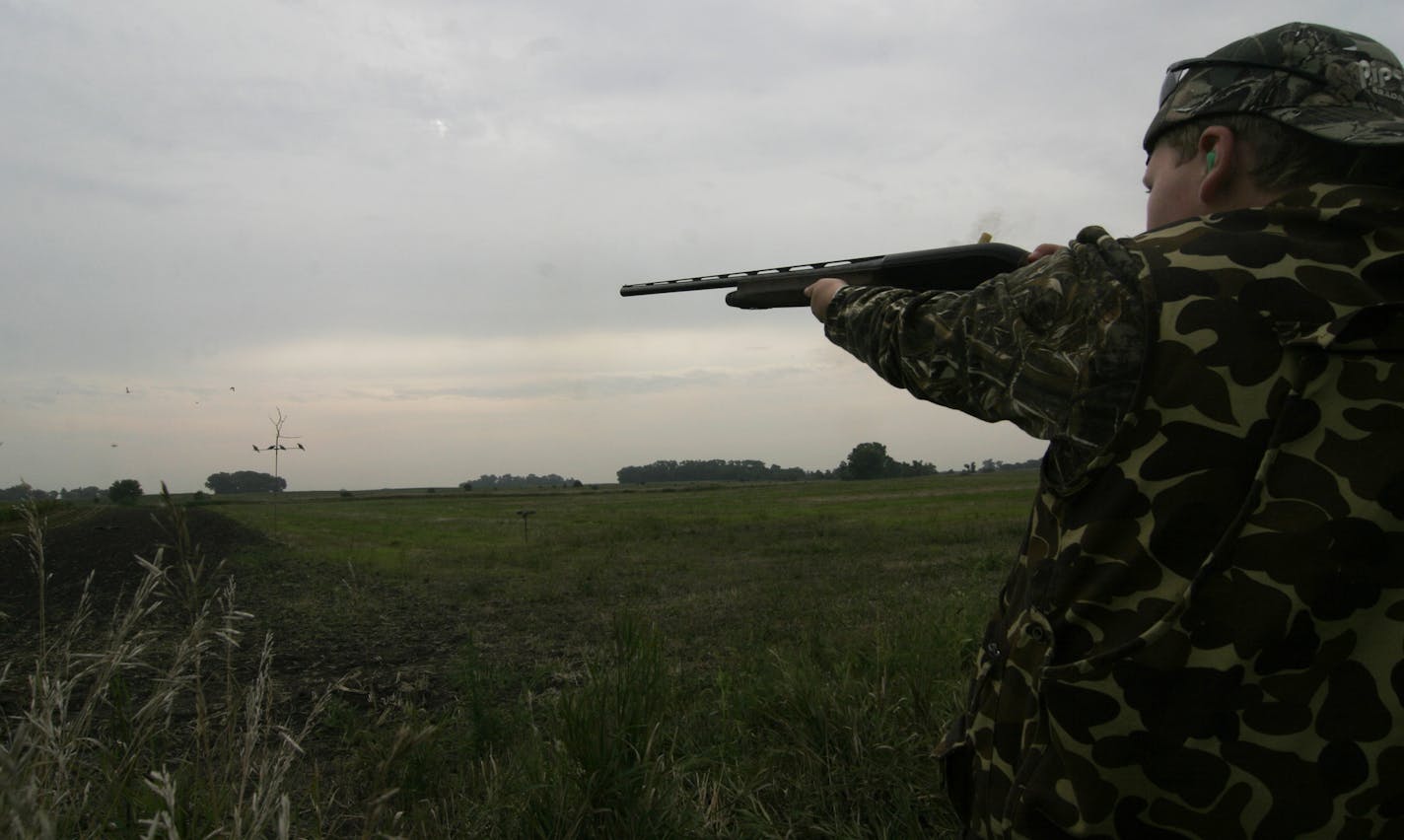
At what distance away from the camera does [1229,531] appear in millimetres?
1395

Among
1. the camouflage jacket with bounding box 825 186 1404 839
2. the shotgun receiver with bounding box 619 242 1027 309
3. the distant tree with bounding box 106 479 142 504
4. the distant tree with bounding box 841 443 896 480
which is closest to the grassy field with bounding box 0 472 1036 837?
the camouflage jacket with bounding box 825 186 1404 839

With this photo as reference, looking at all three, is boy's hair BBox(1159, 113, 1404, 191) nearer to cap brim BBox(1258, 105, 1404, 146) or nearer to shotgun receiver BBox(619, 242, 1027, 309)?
cap brim BBox(1258, 105, 1404, 146)

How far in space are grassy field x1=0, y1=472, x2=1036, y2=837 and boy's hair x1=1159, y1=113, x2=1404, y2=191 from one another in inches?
79.7

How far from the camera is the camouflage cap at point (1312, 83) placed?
4.92 feet

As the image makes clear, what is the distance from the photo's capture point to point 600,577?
13.7 m

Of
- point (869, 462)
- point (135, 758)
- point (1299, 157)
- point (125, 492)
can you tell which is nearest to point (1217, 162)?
point (1299, 157)

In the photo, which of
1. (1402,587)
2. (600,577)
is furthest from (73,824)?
(600,577)

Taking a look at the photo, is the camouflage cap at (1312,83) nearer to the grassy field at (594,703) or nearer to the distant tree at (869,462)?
the grassy field at (594,703)

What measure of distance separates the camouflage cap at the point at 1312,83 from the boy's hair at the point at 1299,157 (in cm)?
3

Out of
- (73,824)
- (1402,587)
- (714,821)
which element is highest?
(1402,587)

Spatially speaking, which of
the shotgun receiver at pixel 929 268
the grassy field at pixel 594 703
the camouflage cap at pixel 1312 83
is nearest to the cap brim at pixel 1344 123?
the camouflage cap at pixel 1312 83

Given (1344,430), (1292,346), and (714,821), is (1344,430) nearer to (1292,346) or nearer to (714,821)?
(1292,346)

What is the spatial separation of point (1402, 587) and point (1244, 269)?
59 centimetres

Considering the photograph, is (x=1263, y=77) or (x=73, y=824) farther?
(x=73, y=824)
